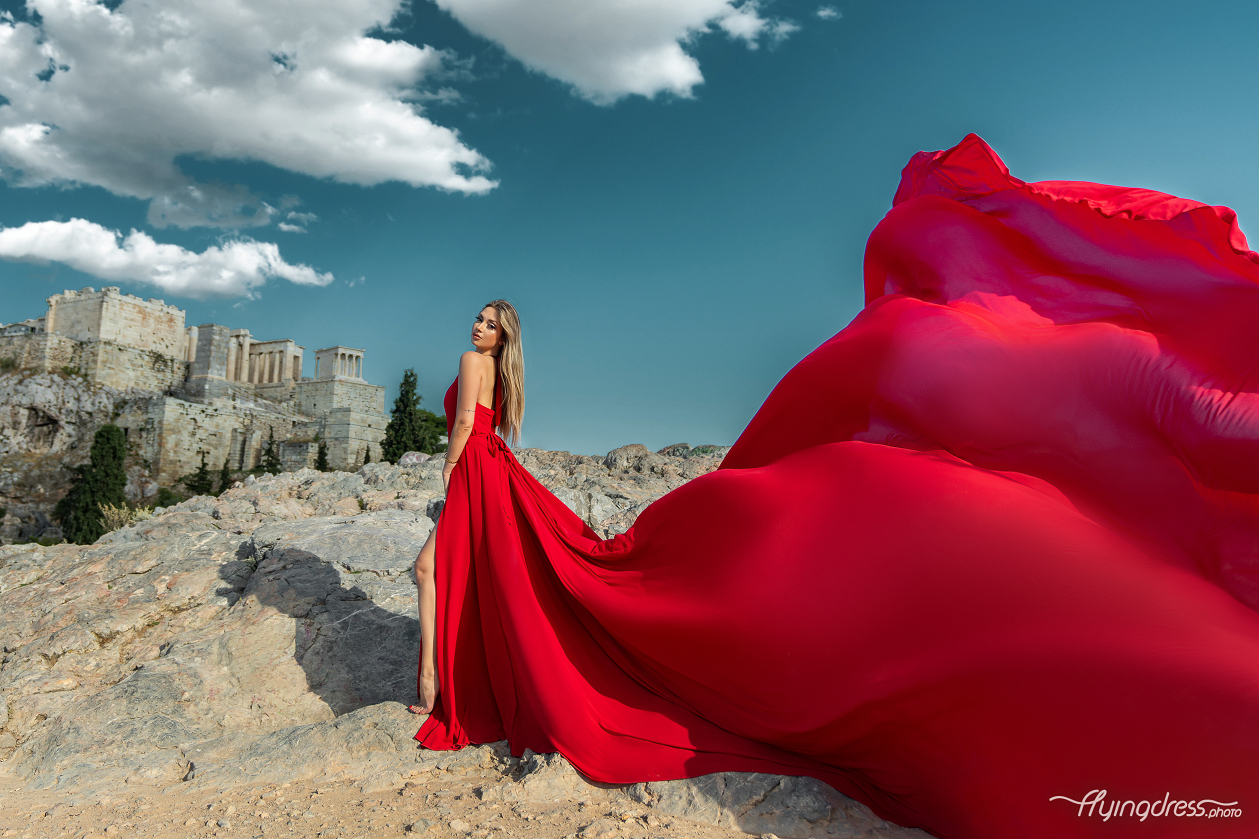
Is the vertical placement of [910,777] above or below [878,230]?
below

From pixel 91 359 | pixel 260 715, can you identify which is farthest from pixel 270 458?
pixel 260 715

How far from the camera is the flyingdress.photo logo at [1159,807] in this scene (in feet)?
6.69

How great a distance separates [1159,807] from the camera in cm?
206

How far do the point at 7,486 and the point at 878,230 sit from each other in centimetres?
4425

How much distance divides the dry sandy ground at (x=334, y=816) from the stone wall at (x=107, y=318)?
164 ft

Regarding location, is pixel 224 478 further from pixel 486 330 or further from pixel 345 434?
pixel 486 330

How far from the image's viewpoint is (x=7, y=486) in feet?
114

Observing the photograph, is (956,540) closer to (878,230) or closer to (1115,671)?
(1115,671)

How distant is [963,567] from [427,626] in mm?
2296

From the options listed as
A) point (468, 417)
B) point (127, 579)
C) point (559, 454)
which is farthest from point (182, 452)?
point (468, 417)

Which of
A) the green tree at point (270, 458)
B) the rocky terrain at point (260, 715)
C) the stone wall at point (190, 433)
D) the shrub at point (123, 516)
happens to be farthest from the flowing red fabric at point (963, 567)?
the stone wall at point (190, 433)

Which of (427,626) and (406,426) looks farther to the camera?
(406,426)

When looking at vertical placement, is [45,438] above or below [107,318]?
below

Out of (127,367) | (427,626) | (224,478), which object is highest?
(127,367)
